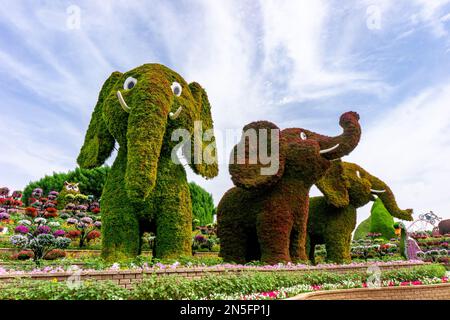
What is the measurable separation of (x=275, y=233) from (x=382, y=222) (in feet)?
64.7

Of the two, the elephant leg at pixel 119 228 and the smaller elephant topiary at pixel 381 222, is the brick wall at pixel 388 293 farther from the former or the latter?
the smaller elephant topiary at pixel 381 222

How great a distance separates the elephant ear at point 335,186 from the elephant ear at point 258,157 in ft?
7.59

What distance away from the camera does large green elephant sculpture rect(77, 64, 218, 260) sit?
8.09 m

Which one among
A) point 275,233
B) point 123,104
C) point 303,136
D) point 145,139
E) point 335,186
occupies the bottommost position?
point 275,233

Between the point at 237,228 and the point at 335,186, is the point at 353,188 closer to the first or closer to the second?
the point at 335,186

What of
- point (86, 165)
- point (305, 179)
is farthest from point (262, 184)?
point (86, 165)

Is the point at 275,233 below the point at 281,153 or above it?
below

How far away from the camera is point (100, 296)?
5.61 m

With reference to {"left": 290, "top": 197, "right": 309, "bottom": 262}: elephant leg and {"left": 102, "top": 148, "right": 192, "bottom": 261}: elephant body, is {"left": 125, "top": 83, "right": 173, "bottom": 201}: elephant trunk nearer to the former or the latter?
{"left": 102, "top": 148, "right": 192, "bottom": 261}: elephant body

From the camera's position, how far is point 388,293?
9.45 meters

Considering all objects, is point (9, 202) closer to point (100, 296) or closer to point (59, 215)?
point (59, 215)

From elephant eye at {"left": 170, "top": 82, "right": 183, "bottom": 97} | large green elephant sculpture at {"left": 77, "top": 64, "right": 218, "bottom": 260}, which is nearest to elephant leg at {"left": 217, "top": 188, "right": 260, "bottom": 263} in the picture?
large green elephant sculpture at {"left": 77, "top": 64, "right": 218, "bottom": 260}

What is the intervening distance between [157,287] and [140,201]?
2266mm

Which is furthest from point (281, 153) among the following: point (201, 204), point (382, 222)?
point (201, 204)
